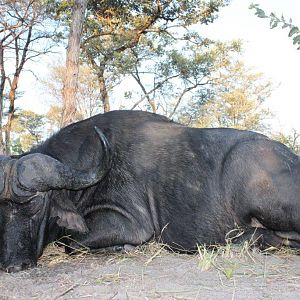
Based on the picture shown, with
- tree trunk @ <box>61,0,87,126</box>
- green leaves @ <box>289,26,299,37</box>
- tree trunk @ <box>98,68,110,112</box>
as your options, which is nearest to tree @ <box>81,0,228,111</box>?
tree trunk @ <box>98,68,110,112</box>

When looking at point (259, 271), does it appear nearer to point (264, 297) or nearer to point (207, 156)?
point (264, 297)

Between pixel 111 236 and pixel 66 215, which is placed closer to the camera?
pixel 66 215

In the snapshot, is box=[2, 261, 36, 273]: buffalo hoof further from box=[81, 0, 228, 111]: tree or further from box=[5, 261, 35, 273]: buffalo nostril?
box=[81, 0, 228, 111]: tree

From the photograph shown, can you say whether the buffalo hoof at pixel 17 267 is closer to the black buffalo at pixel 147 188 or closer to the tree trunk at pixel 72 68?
the black buffalo at pixel 147 188

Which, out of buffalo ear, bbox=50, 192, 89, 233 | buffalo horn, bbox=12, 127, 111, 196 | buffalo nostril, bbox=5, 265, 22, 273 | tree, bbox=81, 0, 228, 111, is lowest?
buffalo nostril, bbox=5, 265, 22, 273

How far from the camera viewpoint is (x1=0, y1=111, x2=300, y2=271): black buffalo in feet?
13.1

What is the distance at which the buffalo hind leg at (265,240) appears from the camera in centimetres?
430

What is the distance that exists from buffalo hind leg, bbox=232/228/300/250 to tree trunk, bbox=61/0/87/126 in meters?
7.57

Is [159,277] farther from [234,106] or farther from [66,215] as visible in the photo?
[234,106]

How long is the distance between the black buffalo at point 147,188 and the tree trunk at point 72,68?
21.8 ft

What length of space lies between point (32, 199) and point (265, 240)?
6.35 ft

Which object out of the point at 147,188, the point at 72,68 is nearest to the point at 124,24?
Result: the point at 72,68

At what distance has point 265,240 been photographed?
4.32m

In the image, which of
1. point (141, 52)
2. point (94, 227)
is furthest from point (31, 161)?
point (141, 52)
